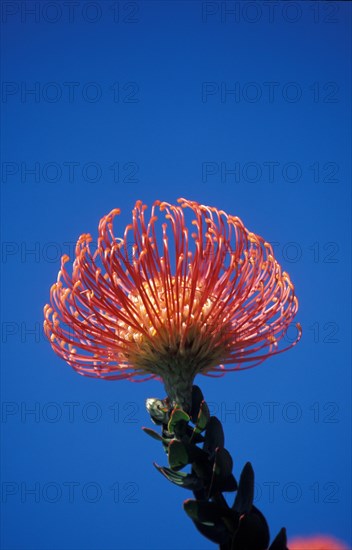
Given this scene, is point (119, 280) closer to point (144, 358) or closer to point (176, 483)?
point (144, 358)

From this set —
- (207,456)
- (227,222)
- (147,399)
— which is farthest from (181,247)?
(207,456)

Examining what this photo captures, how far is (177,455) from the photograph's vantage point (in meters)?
2.62

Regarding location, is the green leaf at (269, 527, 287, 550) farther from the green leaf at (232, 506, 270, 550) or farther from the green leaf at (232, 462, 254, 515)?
the green leaf at (232, 462, 254, 515)

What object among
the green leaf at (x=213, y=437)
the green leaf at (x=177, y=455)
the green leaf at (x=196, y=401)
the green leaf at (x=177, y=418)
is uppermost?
the green leaf at (x=196, y=401)

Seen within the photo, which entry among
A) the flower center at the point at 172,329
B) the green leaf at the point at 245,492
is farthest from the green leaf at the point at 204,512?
the flower center at the point at 172,329

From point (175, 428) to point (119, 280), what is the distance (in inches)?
30.2

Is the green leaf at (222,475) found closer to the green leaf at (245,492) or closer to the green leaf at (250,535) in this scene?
the green leaf at (245,492)

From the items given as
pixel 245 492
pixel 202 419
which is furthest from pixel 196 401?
pixel 245 492

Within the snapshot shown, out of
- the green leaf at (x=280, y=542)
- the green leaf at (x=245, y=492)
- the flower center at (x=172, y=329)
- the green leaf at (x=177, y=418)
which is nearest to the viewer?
the green leaf at (x=280, y=542)

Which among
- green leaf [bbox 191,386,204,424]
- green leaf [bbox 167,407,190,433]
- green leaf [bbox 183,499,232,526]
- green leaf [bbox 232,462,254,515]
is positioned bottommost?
green leaf [bbox 183,499,232,526]

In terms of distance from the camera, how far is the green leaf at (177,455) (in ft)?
8.56

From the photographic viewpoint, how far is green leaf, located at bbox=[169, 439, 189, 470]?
261 centimetres

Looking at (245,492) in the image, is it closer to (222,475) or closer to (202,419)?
(222,475)

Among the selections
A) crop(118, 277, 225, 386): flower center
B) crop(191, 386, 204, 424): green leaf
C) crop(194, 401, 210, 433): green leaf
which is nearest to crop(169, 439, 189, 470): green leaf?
crop(194, 401, 210, 433): green leaf
